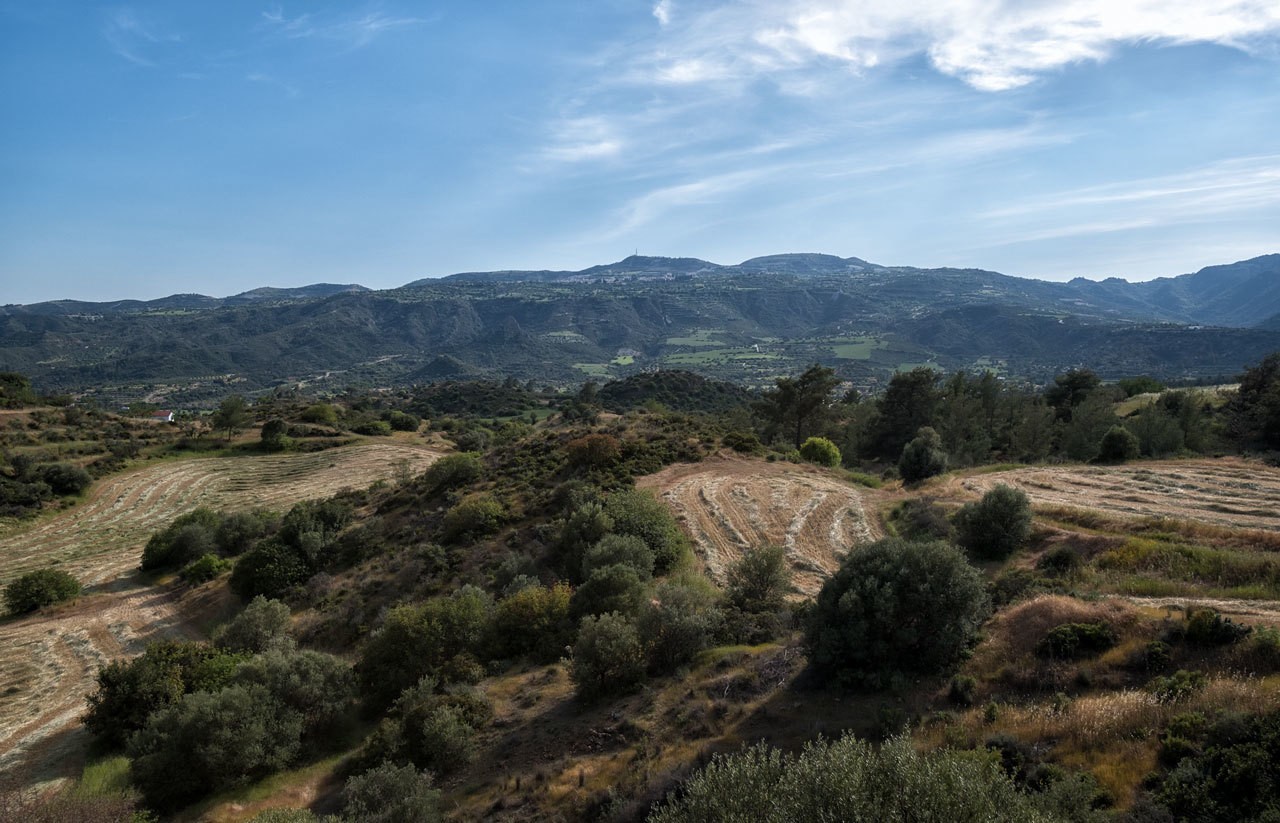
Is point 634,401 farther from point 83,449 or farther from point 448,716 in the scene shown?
point 448,716

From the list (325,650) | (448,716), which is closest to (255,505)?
(325,650)

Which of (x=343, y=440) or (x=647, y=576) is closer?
(x=647, y=576)

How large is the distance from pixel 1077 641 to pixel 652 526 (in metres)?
14.1

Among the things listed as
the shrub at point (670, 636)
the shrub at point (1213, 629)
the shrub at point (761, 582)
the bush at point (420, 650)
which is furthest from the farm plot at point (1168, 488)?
the bush at point (420, 650)

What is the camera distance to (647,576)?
19.8 metres

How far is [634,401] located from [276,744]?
8770 centimetres

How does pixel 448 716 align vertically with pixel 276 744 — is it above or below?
above

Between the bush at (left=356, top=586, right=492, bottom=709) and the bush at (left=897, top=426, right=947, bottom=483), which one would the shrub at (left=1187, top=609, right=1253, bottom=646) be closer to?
the bush at (left=356, top=586, right=492, bottom=709)

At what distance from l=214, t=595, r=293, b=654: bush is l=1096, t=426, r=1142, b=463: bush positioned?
123 ft

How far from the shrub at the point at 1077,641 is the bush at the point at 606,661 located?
333 inches

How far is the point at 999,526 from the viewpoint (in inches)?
742

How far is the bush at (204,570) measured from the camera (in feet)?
107

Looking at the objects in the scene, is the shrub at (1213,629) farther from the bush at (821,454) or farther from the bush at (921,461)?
the bush at (821,454)

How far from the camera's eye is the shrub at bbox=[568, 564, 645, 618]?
1717 cm
